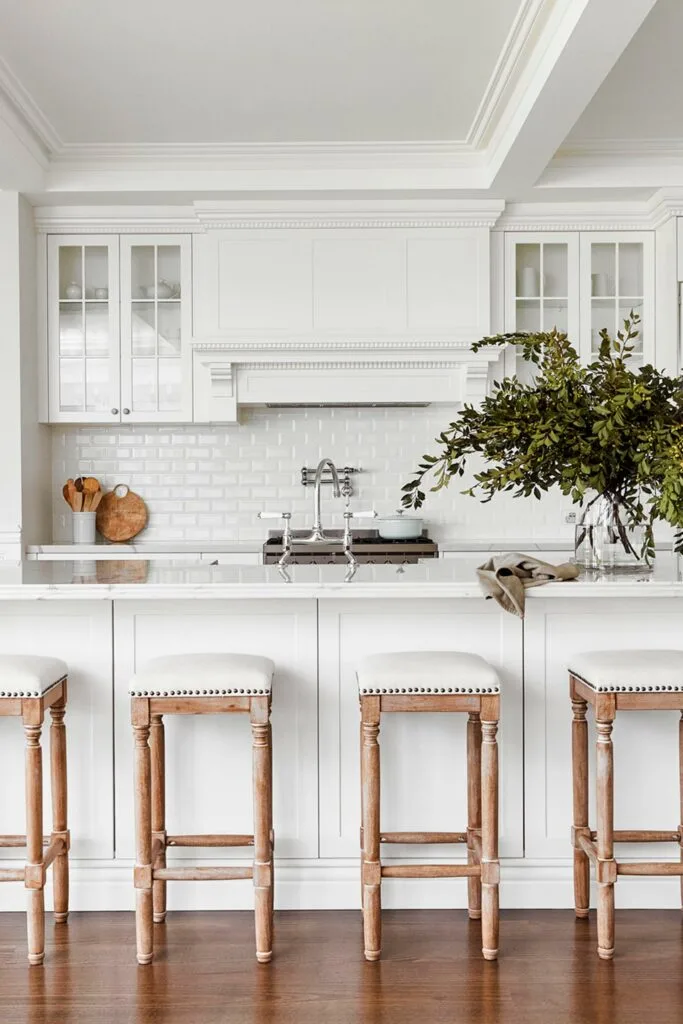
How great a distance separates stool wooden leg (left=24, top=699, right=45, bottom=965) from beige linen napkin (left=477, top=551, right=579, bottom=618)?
123 cm

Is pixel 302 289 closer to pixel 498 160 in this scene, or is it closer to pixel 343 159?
pixel 343 159

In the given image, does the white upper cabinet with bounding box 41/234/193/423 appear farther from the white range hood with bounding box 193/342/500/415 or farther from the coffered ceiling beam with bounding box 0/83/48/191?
the coffered ceiling beam with bounding box 0/83/48/191

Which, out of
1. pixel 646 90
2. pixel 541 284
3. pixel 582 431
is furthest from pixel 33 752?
pixel 541 284

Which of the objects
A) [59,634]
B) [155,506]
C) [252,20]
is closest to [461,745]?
[59,634]

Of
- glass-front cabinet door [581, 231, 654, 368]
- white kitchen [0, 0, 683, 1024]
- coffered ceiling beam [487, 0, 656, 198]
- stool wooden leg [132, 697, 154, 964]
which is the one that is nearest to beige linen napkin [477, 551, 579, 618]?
white kitchen [0, 0, 683, 1024]

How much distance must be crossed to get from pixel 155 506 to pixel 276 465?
75cm

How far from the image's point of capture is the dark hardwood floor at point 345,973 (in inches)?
Result: 81.7

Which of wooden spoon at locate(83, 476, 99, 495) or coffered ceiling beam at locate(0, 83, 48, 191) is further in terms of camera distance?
wooden spoon at locate(83, 476, 99, 495)

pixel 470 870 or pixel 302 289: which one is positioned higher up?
pixel 302 289

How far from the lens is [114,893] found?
263cm

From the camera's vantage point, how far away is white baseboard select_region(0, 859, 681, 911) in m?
Result: 2.62

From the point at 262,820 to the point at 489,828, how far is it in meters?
0.58

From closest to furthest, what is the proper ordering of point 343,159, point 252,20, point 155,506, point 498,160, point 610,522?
point 610,522
point 252,20
point 498,160
point 343,159
point 155,506

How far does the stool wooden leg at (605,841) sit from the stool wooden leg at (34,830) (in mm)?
1439
